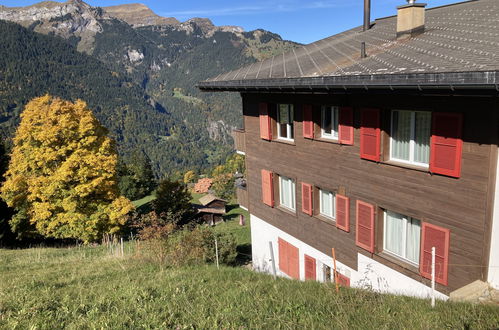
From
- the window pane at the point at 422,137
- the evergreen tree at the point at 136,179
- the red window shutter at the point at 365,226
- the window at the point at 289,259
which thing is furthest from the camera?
the evergreen tree at the point at 136,179

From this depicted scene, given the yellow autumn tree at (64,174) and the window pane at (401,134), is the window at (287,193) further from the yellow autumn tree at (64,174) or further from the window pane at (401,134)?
the yellow autumn tree at (64,174)

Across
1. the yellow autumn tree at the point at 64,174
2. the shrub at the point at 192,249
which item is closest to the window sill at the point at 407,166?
the shrub at the point at 192,249

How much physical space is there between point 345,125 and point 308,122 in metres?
1.63

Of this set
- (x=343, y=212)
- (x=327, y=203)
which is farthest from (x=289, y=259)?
(x=343, y=212)

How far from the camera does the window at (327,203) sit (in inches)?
477

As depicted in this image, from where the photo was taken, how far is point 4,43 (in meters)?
192

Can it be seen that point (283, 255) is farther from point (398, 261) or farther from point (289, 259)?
point (398, 261)

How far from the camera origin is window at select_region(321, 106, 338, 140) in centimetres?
1140

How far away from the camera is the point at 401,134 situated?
9.21 metres

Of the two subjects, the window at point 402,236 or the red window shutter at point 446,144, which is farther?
the window at point 402,236

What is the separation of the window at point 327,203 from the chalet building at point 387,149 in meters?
0.05

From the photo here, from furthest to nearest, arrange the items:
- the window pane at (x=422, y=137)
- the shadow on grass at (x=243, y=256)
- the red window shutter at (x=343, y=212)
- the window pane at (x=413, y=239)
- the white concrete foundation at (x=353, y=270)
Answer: the shadow on grass at (x=243, y=256) < the red window shutter at (x=343, y=212) < the white concrete foundation at (x=353, y=270) < the window pane at (x=413, y=239) < the window pane at (x=422, y=137)

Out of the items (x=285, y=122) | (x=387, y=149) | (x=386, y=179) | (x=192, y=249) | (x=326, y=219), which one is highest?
(x=285, y=122)

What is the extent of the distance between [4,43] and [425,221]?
229883 mm
